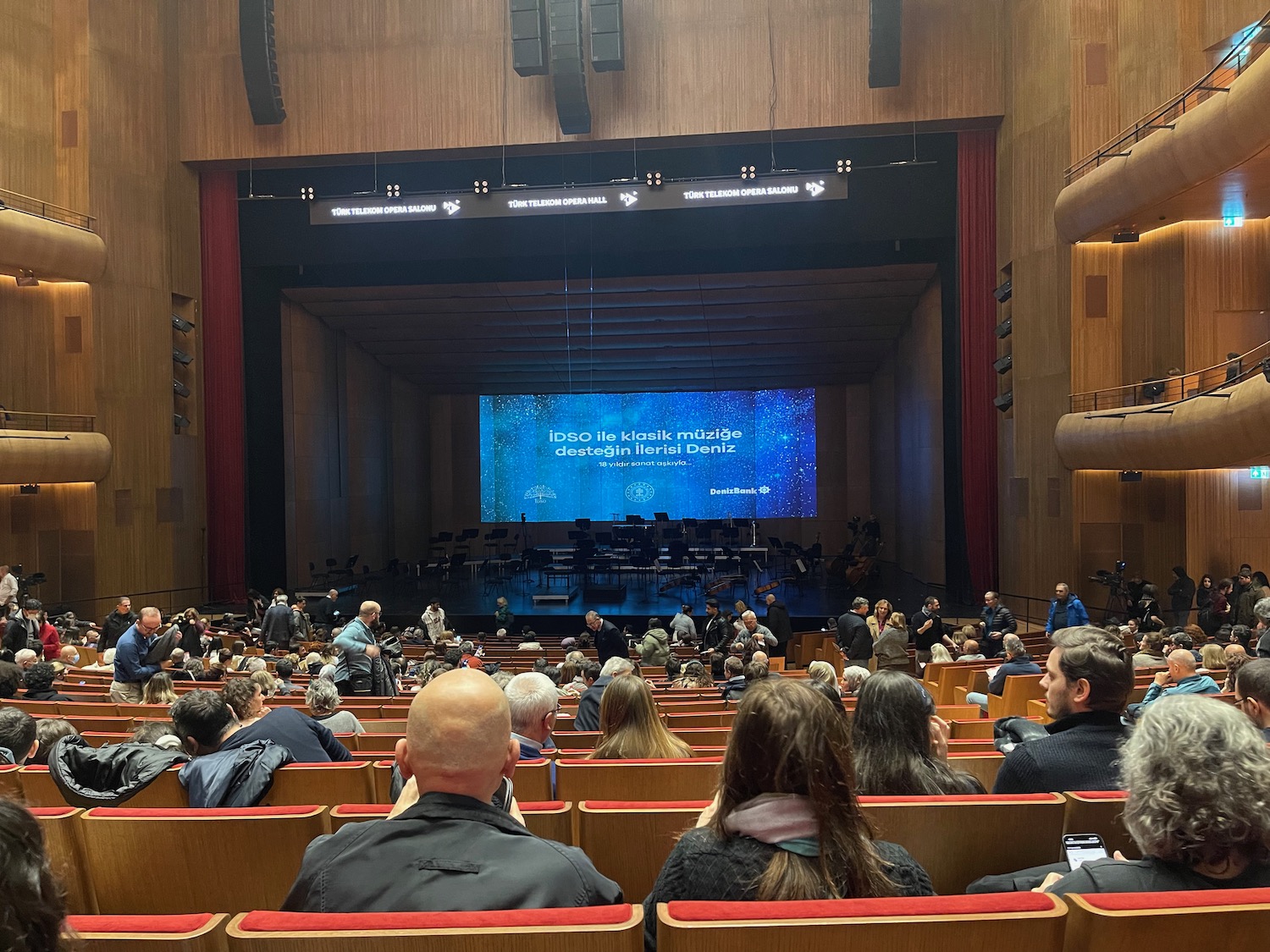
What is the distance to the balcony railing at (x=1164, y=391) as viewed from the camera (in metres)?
13.6

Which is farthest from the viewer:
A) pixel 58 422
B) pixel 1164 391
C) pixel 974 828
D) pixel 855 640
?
pixel 58 422

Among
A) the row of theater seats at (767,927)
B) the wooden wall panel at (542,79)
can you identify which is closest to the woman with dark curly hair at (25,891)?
the row of theater seats at (767,927)

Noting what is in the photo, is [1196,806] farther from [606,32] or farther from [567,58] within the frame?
[606,32]

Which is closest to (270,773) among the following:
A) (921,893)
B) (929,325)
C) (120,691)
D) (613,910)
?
(613,910)

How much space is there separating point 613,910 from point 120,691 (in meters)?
7.86

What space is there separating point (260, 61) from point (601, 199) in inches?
252

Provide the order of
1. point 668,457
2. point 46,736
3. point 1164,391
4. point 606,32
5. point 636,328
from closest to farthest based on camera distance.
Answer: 1. point 46,736
2. point 1164,391
3. point 606,32
4. point 636,328
5. point 668,457

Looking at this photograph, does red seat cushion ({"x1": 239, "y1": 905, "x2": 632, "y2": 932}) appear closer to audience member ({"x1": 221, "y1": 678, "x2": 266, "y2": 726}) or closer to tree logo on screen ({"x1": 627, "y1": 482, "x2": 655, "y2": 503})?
audience member ({"x1": 221, "y1": 678, "x2": 266, "y2": 726})

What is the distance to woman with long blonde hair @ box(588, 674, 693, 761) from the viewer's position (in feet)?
13.3

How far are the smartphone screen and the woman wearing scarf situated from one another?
0.67 meters

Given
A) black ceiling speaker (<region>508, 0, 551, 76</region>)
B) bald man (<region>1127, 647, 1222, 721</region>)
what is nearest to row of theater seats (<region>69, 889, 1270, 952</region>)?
bald man (<region>1127, 647, 1222, 721</region>)

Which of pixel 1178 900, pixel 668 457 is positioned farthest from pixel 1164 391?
pixel 1178 900

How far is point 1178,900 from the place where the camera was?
176 centimetres

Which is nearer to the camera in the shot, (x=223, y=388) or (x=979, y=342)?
(x=979, y=342)
